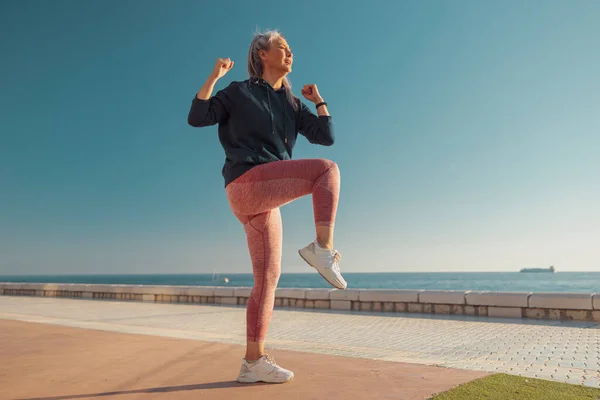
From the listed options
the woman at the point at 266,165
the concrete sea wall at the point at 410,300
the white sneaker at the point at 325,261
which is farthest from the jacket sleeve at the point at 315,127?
the concrete sea wall at the point at 410,300

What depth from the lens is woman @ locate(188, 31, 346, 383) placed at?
274 centimetres

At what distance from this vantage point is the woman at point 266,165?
2.74 m

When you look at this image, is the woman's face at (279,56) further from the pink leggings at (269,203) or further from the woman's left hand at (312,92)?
the pink leggings at (269,203)

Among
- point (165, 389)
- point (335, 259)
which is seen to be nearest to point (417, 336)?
point (165, 389)

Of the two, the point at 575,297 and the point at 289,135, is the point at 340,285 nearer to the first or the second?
the point at 289,135

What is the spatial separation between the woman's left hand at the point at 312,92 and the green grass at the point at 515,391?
2013 mm

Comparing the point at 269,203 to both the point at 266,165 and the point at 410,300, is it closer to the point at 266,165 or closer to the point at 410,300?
the point at 266,165

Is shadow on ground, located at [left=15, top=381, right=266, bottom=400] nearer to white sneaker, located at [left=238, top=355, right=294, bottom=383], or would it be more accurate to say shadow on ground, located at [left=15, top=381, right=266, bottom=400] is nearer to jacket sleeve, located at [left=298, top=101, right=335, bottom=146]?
white sneaker, located at [left=238, top=355, right=294, bottom=383]

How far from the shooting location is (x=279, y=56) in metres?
3.26

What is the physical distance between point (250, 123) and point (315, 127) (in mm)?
505

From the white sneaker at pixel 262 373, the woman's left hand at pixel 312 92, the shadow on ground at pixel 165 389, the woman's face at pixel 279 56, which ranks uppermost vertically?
the woman's face at pixel 279 56

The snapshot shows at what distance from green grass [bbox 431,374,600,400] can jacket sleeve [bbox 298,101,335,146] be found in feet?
5.76

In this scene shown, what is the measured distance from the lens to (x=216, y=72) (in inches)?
118

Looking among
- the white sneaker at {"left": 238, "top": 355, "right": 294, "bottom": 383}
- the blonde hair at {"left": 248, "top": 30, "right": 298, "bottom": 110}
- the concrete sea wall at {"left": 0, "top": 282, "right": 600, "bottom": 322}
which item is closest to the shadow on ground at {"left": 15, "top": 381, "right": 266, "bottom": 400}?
the white sneaker at {"left": 238, "top": 355, "right": 294, "bottom": 383}
